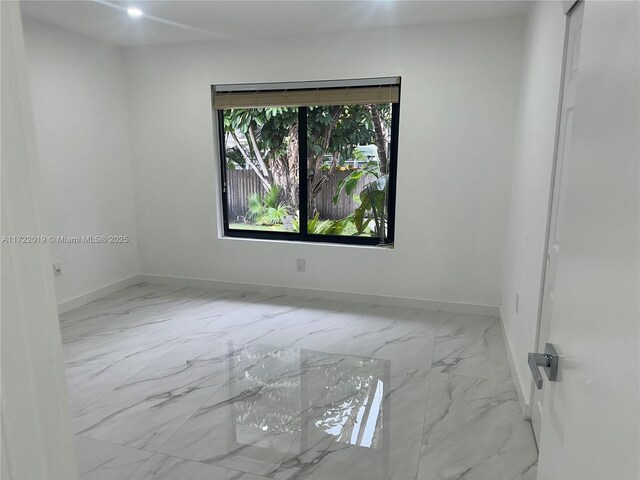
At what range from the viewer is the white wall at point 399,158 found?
10.9ft

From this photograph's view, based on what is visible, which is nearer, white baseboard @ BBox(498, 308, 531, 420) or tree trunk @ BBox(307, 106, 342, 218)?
white baseboard @ BBox(498, 308, 531, 420)

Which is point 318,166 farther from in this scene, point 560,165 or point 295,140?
point 560,165

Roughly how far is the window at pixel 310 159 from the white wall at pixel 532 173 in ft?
3.54

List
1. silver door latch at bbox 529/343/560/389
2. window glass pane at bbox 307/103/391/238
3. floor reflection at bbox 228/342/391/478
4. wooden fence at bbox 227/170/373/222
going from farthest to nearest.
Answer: wooden fence at bbox 227/170/373/222, window glass pane at bbox 307/103/391/238, floor reflection at bbox 228/342/391/478, silver door latch at bbox 529/343/560/389

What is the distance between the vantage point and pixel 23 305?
0.53 metres

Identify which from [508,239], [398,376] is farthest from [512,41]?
[398,376]

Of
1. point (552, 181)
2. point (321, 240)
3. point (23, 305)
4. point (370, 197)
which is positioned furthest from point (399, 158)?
point (23, 305)

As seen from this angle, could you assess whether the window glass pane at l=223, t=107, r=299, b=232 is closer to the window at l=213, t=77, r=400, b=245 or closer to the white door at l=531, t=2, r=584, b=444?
the window at l=213, t=77, r=400, b=245

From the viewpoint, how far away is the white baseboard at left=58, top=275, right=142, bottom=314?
3707 millimetres

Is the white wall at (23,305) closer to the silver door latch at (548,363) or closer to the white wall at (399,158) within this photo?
the silver door latch at (548,363)

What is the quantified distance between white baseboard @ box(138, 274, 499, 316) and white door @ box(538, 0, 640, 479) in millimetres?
2801

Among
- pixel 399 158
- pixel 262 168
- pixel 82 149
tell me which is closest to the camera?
pixel 399 158

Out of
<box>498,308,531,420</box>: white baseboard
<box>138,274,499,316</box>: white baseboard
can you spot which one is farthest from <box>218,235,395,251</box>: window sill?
<box>498,308,531,420</box>: white baseboard

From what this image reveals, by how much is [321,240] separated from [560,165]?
2467mm
